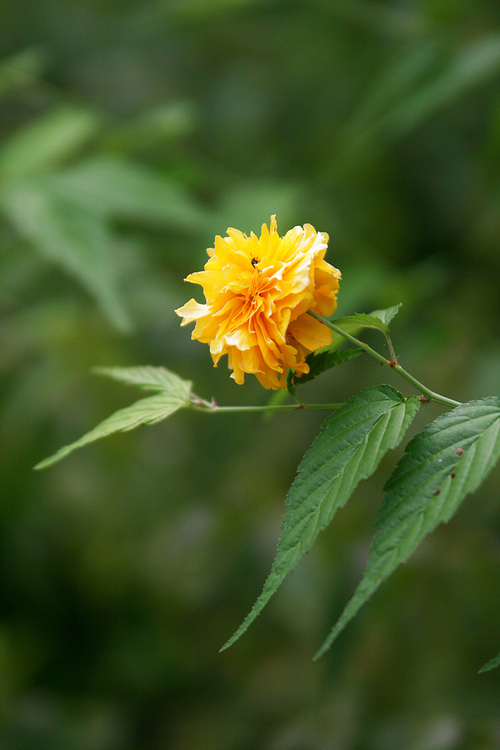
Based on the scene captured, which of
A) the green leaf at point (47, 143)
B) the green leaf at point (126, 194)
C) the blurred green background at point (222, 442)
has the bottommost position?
the blurred green background at point (222, 442)

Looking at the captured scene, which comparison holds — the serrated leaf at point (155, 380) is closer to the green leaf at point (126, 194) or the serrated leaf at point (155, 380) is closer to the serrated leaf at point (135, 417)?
the serrated leaf at point (135, 417)

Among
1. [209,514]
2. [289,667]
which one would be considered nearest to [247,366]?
[209,514]

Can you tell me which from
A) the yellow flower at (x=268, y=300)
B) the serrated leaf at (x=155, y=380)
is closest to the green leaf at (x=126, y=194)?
the serrated leaf at (x=155, y=380)

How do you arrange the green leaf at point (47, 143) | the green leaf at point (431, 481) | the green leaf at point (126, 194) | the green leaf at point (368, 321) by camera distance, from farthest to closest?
1. the green leaf at point (47, 143)
2. the green leaf at point (126, 194)
3. the green leaf at point (368, 321)
4. the green leaf at point (431, 481)

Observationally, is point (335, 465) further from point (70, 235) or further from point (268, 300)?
point (70, 235)

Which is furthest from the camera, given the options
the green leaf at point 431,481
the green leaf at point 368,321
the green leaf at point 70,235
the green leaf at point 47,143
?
the green leaf at point 47,143

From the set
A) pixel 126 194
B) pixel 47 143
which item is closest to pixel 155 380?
pixel 126 194

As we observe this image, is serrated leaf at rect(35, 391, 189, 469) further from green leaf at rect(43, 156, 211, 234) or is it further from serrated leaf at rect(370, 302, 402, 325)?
green leaf at rect(43, 156, 211, 234)
